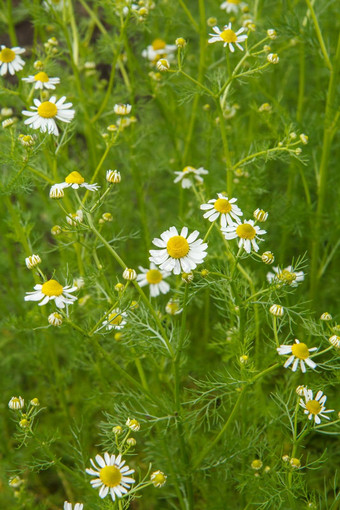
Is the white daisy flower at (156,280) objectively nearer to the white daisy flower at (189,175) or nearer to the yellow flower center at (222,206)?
the white daisy flower at (189,175)

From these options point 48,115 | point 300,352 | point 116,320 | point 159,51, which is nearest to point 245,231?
point 300,352

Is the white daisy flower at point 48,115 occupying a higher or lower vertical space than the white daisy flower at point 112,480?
higher

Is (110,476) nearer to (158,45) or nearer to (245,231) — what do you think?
(245,231)

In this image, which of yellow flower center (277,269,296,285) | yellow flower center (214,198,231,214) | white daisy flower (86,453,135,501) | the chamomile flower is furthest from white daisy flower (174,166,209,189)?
white daisy flower (86,453,135,501)

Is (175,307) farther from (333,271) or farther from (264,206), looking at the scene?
(333,271)

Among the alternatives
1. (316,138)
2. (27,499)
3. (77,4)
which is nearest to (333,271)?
(316,138)

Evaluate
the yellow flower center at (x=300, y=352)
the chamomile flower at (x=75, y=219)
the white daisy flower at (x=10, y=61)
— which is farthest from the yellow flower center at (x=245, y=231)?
the white daisy flower at (x=10, y=61)
